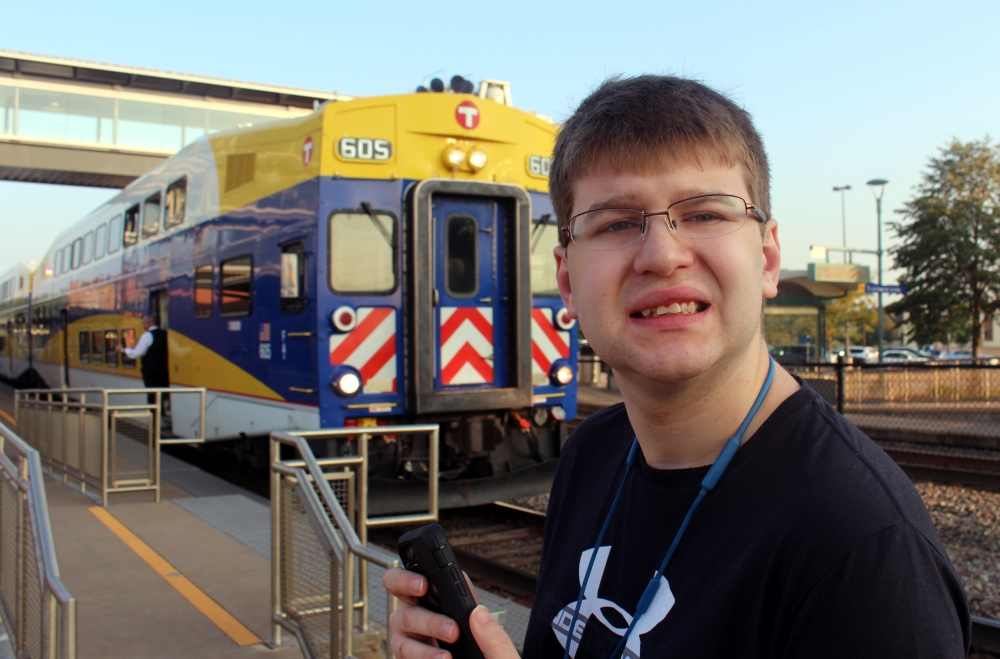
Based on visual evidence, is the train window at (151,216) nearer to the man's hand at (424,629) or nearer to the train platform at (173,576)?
the train platform at (173,576)

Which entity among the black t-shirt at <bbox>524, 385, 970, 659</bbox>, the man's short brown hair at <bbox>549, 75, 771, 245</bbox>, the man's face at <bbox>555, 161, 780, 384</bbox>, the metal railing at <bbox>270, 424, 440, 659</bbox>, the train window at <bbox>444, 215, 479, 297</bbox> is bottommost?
the metal railing at <bbox>270, 424, 440, 659</bbox>

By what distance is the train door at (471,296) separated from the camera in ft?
24.7

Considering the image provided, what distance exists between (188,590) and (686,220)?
16.4 feet

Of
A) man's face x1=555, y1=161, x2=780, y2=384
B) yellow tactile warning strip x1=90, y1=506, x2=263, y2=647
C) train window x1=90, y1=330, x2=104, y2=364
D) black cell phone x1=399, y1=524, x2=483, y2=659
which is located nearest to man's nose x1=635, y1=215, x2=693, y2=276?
man's face x1=555, y1=161, x2=780, y2=384

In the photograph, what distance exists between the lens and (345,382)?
7273mm

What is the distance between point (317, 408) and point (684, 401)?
621 centimetres

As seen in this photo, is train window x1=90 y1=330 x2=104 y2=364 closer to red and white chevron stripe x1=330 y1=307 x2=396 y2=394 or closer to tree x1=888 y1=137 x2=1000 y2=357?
red and white chevron stripe x1=330 y1=307 x2=396 y2=394

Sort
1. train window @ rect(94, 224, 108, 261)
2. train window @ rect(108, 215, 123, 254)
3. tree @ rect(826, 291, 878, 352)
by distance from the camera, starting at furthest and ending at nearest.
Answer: tree @ rect(826, 291, 878, 352) < train window @ rect(94, 224, 108, 261) < train window @ rect(108, 215, 123, 254)

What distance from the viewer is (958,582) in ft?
3.46

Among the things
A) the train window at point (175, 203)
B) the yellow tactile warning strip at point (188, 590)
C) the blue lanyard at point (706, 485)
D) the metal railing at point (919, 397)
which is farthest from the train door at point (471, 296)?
the metal railing at point (919, 397)

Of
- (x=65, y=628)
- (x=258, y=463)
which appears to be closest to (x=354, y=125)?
(x=258, y=463)

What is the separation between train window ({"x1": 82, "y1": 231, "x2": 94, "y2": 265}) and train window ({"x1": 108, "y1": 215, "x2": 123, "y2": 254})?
5.49 ft

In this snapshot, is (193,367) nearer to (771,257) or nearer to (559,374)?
(559,374)

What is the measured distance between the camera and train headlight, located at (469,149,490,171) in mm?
7777
